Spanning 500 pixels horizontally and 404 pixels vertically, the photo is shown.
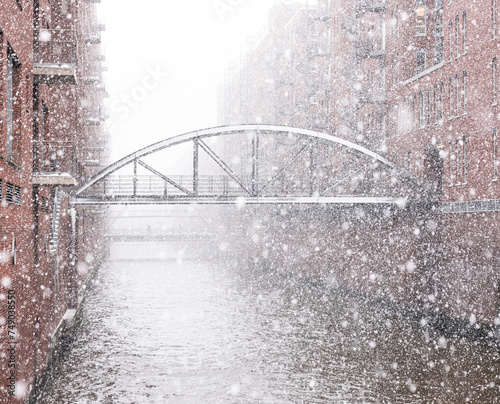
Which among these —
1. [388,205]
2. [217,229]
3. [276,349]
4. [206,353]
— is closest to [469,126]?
[388,205]

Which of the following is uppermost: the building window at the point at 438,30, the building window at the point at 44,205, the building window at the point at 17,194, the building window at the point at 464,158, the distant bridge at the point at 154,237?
the building window at the point at 438,30

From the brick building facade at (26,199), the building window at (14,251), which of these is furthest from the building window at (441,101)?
the building window at (14,251)

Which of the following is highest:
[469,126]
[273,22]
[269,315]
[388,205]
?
[273,22]

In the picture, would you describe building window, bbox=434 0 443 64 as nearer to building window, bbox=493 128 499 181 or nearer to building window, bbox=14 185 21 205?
building window, bbox=493 128 499 181

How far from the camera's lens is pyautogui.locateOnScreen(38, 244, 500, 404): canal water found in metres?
11.5

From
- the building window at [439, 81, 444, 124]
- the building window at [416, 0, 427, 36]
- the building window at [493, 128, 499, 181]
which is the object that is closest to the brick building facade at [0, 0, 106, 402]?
the building window at [493, 128, 499, 181]

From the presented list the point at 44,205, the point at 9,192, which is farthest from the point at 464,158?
the point at 9,192

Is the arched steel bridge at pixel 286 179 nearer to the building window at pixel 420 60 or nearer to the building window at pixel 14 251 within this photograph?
the building window at pixel 420 60

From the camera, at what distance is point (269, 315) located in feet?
69.4

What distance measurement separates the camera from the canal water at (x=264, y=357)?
37.7ft

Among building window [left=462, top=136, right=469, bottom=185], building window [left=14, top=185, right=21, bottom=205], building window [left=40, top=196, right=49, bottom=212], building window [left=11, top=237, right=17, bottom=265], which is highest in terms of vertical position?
building window [left=462, top=136, right=469, bottom=185]

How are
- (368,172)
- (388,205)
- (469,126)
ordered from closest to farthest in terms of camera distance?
(469,126)
(388,205)
(368,172)

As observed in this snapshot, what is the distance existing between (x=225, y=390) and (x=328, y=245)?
16796 millimetres

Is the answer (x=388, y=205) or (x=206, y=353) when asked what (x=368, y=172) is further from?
(x=206, y=353)
